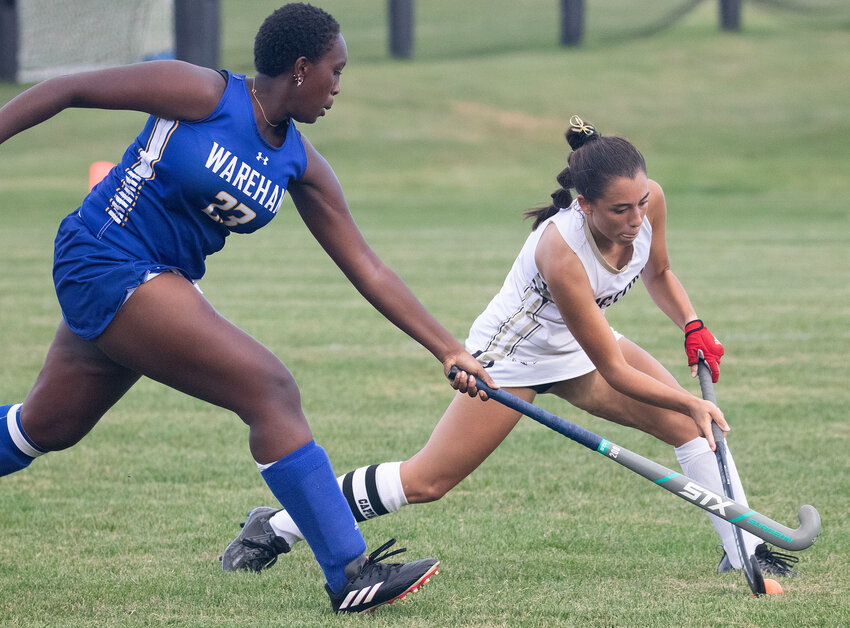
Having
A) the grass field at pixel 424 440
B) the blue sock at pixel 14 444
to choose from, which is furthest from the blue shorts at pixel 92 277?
the grass field at pixel 424 440

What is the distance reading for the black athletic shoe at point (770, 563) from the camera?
14.6ft

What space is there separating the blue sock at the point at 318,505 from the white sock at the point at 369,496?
1.89 ft

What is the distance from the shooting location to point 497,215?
22922 millimetres

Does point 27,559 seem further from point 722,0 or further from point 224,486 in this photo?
point 722,0

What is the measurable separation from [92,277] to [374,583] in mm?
1313

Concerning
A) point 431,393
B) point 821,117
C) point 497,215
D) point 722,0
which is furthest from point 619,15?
point 431,393

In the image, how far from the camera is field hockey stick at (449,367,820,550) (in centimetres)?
404

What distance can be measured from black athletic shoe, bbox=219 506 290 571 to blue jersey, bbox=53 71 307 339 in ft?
3.87

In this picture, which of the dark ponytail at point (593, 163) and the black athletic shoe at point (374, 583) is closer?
the black athletic shoe at point (374, 583)

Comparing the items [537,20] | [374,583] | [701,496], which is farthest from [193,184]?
[537,20]

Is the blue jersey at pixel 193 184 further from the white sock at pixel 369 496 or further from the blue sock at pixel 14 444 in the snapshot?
the white sock at pixel 369 496

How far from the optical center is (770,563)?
4.50 metres

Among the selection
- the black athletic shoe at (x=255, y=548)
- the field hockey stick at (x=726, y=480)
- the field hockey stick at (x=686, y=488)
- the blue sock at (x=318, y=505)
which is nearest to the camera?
the blue sock at (x=318, y=505)

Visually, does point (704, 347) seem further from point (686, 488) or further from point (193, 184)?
point (193, 184)
